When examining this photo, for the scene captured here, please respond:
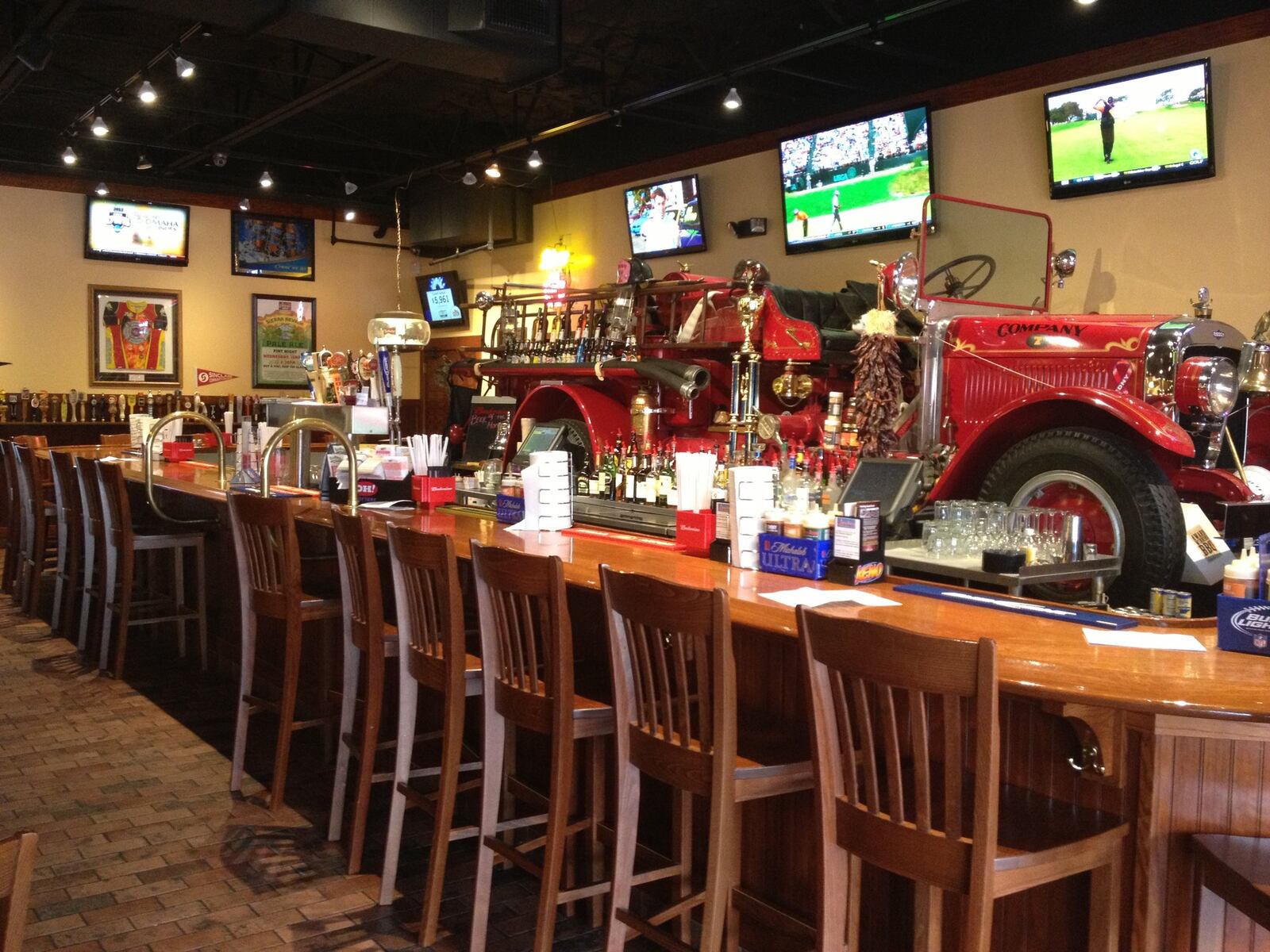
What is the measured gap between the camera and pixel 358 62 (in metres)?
8.86

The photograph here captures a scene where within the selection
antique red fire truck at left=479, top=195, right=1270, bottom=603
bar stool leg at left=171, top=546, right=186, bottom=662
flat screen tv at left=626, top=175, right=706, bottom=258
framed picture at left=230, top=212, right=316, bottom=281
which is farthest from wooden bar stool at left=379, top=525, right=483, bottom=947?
framed picture at left=230, top=212, right=316, bottom=281

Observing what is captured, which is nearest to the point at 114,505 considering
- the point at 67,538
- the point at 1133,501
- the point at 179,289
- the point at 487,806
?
the point at 67,538

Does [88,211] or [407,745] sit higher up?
[88,211]

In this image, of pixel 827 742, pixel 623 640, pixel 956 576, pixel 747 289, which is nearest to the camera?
pixel 827 742

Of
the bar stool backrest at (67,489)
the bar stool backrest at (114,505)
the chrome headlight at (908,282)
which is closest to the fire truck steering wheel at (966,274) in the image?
the chrome headlight at (908,282)

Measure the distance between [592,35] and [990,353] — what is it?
4610 mm

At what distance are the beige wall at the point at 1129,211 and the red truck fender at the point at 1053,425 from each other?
259 cm

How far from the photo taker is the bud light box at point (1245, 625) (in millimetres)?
A: 2219

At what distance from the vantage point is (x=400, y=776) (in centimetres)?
326

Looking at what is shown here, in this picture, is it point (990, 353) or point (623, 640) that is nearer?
point (623, 640)

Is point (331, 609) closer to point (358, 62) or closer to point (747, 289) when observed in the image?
point (747, 289)

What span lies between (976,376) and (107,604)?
4522 mm

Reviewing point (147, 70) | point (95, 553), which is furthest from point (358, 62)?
point (95, 553)

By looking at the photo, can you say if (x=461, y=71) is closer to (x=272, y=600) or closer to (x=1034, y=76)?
(x=1034, y=76)
